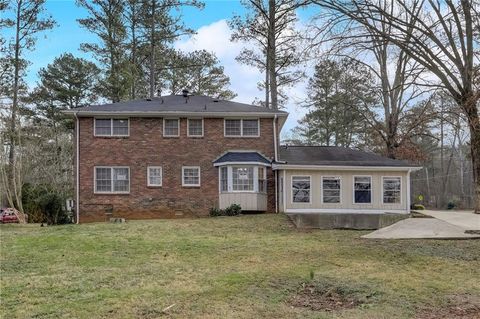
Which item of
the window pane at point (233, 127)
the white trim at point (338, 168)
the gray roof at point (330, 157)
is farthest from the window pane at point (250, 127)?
the white trim at point (338, 168)

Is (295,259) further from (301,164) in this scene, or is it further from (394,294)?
(301,164)

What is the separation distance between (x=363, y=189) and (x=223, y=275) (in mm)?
14706

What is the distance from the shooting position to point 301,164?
20516mm

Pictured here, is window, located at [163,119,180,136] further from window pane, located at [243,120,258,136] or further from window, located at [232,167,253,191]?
window, located at [232,167,253,191]

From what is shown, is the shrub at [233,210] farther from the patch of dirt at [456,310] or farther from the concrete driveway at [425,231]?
the patch of dirt at [456,310]

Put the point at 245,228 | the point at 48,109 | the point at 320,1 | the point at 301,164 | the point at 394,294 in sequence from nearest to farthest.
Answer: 1. the point at 394,294
2. the point at 320,1
3. the point at 245,228
4. the point at 301,164
5. the point at 48,109

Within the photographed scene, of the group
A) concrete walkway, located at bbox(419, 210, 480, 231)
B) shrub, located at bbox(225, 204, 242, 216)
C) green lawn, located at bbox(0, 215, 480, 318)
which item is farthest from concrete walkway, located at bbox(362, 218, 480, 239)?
shrub, located at bbox(225, 204, 242, 216)

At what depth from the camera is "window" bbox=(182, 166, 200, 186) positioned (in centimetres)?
2167

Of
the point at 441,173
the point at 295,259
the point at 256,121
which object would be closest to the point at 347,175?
the point at 256,121

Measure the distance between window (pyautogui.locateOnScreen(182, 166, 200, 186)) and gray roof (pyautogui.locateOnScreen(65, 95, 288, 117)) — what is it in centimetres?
271

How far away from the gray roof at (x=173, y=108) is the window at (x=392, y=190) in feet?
19.0

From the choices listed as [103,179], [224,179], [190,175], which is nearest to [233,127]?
[224,179]

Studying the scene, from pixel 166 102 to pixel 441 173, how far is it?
3688 centimetres

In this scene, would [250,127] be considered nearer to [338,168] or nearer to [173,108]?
[173,108]
